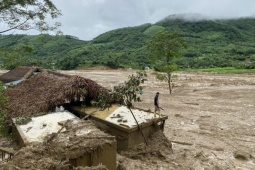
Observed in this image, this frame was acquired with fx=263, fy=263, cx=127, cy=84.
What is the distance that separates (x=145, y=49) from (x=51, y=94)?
210ft

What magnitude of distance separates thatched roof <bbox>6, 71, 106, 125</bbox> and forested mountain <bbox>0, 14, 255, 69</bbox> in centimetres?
2863

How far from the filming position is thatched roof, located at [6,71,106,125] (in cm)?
955

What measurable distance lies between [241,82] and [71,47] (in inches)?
2863

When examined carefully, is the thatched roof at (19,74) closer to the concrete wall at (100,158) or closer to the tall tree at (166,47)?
the tall tree at (166,47)

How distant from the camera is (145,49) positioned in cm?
7262

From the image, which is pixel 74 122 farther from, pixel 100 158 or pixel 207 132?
pixel 207 132

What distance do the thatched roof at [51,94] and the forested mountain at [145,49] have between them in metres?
28.6

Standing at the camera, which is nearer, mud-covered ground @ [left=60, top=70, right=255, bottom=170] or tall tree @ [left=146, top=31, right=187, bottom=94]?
mud-covered ground @ [left=60, top=70, right=255, bottom=170]

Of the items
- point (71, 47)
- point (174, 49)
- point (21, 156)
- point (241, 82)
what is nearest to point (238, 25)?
point (71, 47)

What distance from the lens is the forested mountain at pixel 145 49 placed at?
184ft

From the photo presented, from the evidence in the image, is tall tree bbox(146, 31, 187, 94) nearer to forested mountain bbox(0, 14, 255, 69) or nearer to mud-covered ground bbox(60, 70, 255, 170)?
mud-covered ground bbox(60, 70, 255, 170)

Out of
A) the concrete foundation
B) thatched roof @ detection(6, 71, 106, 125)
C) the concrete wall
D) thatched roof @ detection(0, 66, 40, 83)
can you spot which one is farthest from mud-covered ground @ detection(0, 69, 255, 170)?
thatched roof @ detection(0, 66, 40, 83)

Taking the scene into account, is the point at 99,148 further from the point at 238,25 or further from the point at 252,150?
the point at 238,25

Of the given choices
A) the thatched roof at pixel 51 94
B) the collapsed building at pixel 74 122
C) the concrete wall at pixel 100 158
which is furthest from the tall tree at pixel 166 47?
the concrete wall at pixel 100 158
